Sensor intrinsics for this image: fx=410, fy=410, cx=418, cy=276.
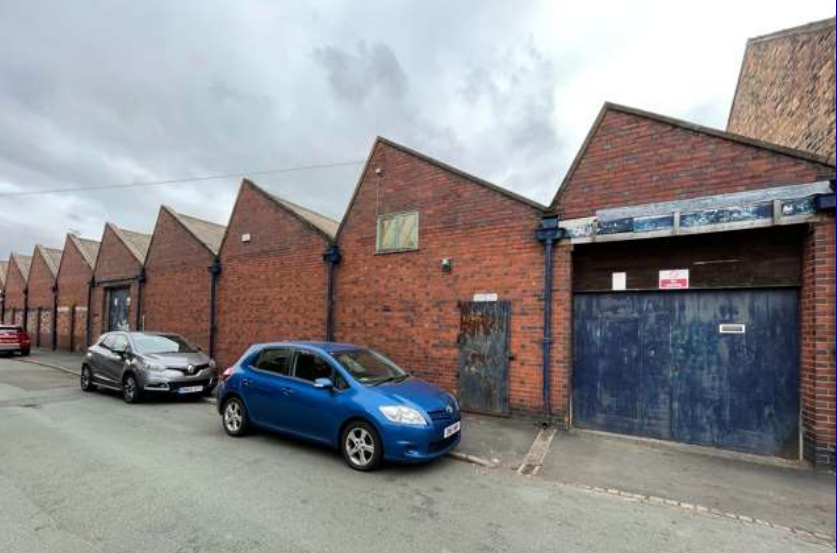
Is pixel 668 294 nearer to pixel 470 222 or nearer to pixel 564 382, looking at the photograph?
pixel 564 382

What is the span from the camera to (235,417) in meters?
6.18

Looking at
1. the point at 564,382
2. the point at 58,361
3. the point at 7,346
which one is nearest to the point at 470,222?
the point at 564,382

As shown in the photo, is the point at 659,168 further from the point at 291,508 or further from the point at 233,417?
the point at 233,417

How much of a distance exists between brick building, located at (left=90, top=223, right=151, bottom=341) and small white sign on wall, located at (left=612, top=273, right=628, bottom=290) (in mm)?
16103

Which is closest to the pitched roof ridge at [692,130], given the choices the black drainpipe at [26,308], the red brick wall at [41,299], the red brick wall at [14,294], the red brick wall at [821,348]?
the red brick wall at [821,348]

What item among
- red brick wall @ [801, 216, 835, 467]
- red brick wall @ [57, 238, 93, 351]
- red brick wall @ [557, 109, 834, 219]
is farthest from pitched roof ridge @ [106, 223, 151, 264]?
red brick wall @ [801, 216, 835, 467]

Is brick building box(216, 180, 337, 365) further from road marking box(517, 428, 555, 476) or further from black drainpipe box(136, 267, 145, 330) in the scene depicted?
road marking box(517, 428, 555, 476)

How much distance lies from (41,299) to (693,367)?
97.5ft

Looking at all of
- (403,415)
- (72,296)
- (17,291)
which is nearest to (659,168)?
(403,415)

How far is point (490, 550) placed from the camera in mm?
3219

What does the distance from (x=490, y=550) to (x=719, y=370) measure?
4701 millimetres

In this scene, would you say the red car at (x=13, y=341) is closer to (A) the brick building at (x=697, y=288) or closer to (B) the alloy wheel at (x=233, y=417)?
(B) the alloy wheel at (x=233, y=417)

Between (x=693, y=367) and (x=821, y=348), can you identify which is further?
(x=693, y=367)

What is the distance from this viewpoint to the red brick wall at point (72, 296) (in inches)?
742
